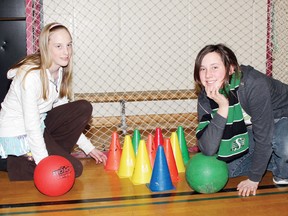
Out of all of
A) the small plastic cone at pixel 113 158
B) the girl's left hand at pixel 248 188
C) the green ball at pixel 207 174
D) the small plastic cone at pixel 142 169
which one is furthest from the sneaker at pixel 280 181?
the small plastic cone at pixel 113 158

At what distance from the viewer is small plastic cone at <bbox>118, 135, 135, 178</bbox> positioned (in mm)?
2494

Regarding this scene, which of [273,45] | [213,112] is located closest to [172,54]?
[273,45]

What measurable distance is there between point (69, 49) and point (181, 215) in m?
1.13

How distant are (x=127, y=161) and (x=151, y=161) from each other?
0.15m

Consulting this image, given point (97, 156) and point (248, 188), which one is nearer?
point (248, 188)

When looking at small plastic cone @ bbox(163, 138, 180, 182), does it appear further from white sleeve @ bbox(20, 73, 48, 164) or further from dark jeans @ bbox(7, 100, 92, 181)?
white sleeve @ bbox(20, 73, 48, 164)

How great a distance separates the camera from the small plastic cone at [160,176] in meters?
2.22

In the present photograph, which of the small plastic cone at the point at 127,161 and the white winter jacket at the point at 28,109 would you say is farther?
the small plastic cone at the point at 127,161

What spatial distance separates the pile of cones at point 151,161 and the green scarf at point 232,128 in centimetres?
28

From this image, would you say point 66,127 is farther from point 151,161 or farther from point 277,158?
point 277,158

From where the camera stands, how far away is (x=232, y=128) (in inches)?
85.0

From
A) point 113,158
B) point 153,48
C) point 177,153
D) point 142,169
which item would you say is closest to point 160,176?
point 142,169

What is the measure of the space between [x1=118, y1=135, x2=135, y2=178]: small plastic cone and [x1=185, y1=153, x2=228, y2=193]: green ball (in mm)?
471

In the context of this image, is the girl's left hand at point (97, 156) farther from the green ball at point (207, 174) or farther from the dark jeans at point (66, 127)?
the green ball at point (207, 174)
